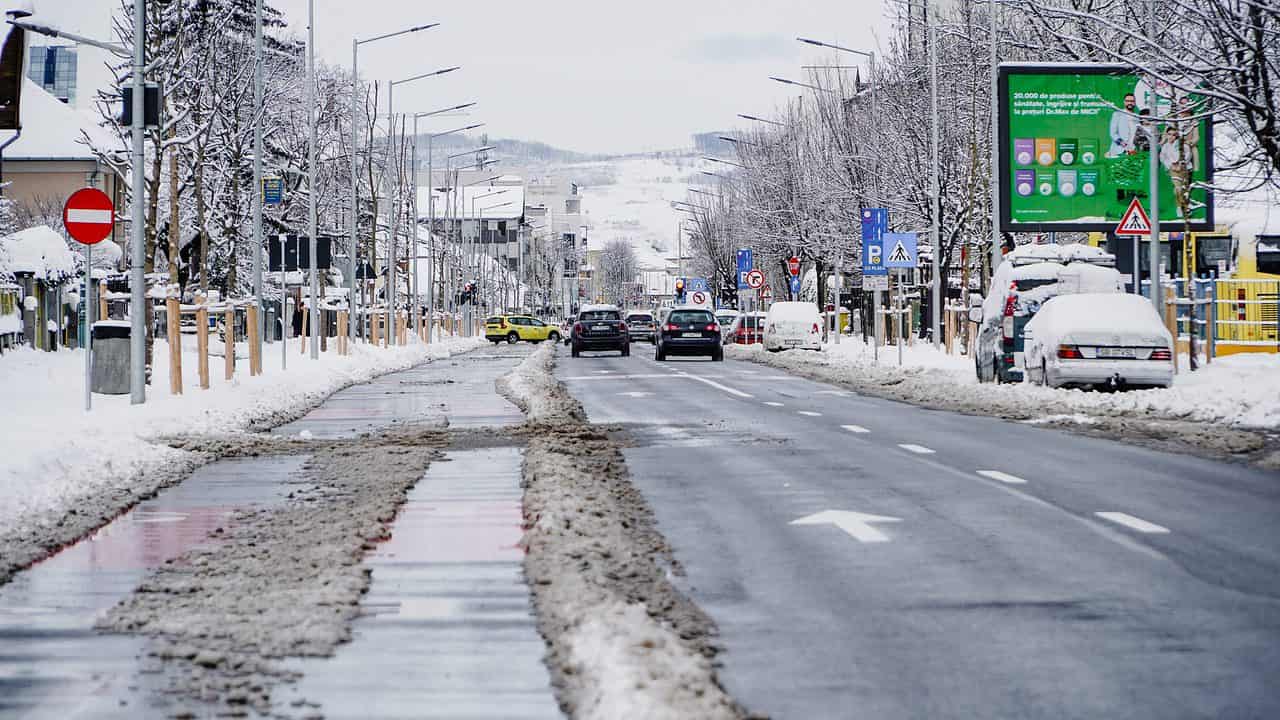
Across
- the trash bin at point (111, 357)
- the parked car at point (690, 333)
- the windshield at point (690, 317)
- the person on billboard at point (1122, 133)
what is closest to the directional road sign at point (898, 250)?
the person on billboard at point (1122, 133)

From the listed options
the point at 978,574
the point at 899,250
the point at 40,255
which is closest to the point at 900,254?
the point at 899,250

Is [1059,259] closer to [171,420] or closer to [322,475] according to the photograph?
[171,420]

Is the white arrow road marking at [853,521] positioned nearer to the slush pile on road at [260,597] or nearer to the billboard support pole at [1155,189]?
the slush pile on road at [260,597]

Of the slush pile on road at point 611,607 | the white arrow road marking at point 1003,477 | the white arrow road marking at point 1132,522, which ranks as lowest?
the white arrow road marking at point 1132,522

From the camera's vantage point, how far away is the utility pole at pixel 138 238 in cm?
2295

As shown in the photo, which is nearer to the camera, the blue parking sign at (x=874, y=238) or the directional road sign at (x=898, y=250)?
the directional road sign at (x=898, y=250)

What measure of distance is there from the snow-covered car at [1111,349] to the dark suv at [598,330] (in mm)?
32405

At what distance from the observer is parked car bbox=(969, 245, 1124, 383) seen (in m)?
29.5

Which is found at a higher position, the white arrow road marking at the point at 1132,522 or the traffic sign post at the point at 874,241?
the traffic sign post at the point at 874,241

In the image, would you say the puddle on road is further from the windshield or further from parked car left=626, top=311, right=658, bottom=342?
parked car left=626, top=311, right=658, bottom=342

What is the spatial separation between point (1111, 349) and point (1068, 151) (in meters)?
12.6

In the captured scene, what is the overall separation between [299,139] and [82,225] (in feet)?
191

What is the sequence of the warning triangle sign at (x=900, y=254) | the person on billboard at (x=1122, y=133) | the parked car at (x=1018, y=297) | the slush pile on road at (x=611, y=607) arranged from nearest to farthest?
the slush pile on road at (x=611, y=607) → the parked car at (x=1018, y=297) → the person on billboard at (x=1122, y=133) → the warning triangle sign at (x=900, y=254)

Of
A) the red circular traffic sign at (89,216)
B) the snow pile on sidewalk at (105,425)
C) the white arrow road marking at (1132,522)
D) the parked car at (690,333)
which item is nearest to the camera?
the white arrow road marking at (1132,522)
